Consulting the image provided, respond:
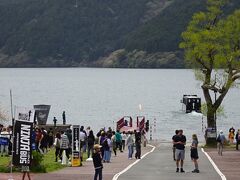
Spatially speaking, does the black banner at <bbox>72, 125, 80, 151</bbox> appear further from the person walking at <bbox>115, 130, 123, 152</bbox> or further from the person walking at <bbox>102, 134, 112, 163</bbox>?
the person walking at <bbox>115, 130, 123, 152</bbox>

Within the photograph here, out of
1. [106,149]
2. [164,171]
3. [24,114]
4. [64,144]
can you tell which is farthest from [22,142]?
[106,149]

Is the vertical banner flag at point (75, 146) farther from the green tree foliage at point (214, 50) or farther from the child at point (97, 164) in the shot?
the green tree foliage at point (214, 50)

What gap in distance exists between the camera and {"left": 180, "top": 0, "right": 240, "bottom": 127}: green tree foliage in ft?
159

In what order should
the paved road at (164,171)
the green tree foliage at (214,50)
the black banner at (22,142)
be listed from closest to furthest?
1. the black banner at (22,142)
2. the paved road at (164,171)
3. the green tree foliage at (214,50)

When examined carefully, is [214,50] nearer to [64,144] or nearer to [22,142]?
[64,144]

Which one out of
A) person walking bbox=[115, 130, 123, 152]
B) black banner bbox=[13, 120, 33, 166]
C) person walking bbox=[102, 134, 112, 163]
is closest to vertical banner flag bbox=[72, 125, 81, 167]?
person walking bbox=[102, 134, 112, 163]

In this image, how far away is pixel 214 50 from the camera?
160 feet

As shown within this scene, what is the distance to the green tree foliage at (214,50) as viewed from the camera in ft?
159

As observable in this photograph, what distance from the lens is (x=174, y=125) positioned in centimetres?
9744

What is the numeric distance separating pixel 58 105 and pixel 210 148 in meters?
94.5

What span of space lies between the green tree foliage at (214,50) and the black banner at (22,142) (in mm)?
25407

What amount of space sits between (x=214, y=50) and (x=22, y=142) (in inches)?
1055

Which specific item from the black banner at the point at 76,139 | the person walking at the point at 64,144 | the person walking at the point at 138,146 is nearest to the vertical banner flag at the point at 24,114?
the black banner at the point at 76,139

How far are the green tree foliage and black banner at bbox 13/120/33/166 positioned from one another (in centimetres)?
2541
